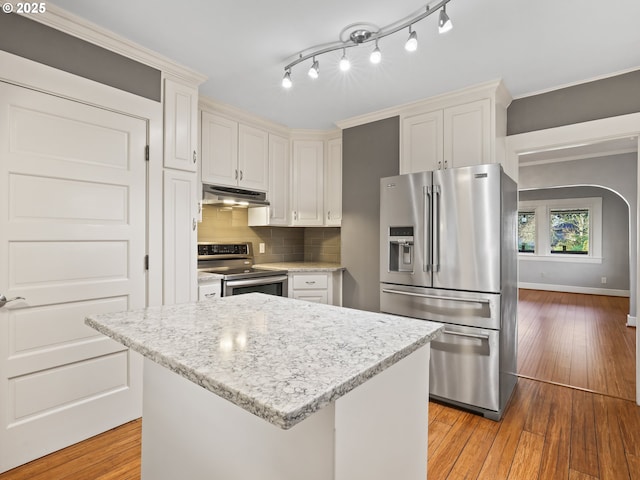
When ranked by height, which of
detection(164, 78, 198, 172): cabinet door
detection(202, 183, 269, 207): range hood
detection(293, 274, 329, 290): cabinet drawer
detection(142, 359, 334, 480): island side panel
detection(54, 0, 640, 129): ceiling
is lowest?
detection(142, 359, 334, 480): island side panel

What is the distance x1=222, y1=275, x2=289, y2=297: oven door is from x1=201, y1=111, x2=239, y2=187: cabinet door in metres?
0.94

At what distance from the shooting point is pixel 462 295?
239 centimetres

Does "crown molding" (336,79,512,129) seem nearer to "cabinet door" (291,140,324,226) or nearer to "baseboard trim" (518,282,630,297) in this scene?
"cabinet door" (291,140,324,226)

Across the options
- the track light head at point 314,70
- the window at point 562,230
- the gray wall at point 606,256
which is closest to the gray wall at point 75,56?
the track light head at point 314,70

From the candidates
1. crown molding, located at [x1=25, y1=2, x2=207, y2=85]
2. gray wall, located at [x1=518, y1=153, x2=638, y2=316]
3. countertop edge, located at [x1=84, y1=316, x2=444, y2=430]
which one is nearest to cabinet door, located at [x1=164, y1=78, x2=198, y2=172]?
crown molding, located at [x1=25, y1=2, x2=207, y2=85]

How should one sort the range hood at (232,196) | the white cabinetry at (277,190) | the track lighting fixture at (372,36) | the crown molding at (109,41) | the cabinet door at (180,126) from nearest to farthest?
the track lighting fixture at (372,36), the crown molding at (109,41), the cabinet door at (180,126), the range hood at (232,196), the white cabinetry at (277,190)

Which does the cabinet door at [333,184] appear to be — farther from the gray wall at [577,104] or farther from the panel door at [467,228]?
the gray wall at [577,104]

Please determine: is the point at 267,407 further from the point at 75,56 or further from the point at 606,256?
the point at 606,256

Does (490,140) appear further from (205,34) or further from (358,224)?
(205,34)

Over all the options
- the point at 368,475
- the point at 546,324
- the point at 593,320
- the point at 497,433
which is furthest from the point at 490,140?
the point at 593,320

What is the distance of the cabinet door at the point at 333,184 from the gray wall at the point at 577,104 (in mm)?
1676

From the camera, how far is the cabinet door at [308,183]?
3855 mm

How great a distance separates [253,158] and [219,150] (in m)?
0.41

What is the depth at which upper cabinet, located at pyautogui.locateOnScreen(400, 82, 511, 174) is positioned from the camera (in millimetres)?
2627
